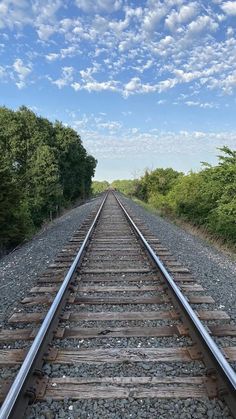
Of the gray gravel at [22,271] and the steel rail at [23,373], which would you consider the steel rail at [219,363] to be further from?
the gray gravel at [22,271]

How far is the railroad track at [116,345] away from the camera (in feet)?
9.64

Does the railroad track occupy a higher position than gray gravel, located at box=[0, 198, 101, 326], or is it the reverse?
the railroad track

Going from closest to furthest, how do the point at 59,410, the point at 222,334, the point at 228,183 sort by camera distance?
the point at 59,410
the point at 222,334
the point at 228,183

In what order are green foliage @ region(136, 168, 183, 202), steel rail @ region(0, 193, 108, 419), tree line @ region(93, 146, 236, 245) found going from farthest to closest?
green foliage @ region(136, 168, 183, 202)
tree line @ region(93, 146, 236, 245)
steel rail @ region(0, 193, 108, 419)

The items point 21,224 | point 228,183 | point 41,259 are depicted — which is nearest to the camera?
point 41,259

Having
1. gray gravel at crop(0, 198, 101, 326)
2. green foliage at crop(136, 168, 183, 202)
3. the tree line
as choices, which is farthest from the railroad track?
green foliage at crop(136, 168, 183, 202)

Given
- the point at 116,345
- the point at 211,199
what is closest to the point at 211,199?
the point at 211,199

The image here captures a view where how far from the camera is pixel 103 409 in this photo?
9.16ft

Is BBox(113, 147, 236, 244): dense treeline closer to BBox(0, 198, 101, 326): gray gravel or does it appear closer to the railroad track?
BBox(0, 198, 101, 326): gray gravel

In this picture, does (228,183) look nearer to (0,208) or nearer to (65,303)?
(0,208)

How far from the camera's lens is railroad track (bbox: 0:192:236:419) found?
294cm

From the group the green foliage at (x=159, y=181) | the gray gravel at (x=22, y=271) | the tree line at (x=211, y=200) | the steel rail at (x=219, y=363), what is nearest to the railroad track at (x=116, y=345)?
the steel rail at (x=219, y=363)

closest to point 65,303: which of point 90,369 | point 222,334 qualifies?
point 90,369

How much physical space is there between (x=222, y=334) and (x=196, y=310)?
79cm
